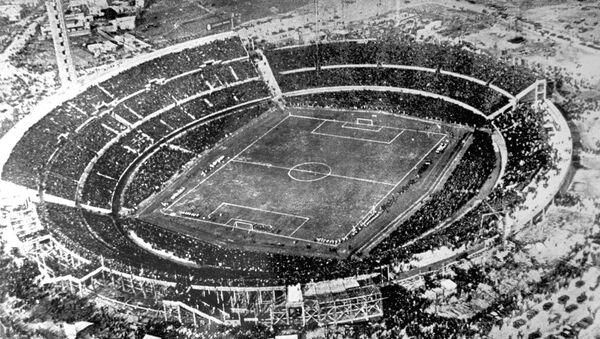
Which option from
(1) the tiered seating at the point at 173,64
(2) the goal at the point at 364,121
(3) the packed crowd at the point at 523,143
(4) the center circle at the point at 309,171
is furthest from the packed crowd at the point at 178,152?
(3) the packed crowd at the point at 523,143

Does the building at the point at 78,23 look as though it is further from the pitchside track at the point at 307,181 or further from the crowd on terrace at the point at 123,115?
the pitchside track at the point at 307,181

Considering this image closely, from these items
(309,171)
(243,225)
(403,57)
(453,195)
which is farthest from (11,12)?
(453,195)

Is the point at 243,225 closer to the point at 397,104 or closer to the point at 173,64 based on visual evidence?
the point at 397,104

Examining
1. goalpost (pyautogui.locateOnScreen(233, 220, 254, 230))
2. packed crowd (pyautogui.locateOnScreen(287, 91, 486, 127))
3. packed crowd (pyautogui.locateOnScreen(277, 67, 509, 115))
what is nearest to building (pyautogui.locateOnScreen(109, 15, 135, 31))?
packed crowd (pyautogui.locateOnScreen(277, 67, 509, 115))

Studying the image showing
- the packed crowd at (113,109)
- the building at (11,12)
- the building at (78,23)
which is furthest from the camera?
the building at (78,23)

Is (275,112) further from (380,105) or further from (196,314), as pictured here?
(196,314)

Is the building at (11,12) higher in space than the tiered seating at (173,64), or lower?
higher

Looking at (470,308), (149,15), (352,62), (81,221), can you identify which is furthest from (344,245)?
(149,15)
